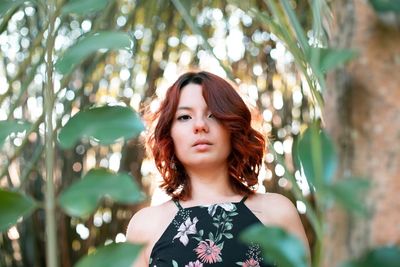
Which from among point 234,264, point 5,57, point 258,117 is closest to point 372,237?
point 234,264

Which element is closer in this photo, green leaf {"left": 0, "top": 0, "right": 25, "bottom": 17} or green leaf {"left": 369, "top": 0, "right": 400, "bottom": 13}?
green leaf {"left": 369, "top": 0, "right": 400, "bottom": 13}

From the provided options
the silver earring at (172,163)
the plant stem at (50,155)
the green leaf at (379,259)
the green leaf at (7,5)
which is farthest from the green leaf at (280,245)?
the silver earring at (172,163)

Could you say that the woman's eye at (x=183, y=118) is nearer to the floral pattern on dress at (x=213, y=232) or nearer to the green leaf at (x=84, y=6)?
the floral pattern on dress at (x=213, y=232)

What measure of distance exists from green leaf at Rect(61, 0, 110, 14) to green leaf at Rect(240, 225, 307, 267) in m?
0.19

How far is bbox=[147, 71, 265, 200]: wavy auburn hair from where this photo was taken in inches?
58.1

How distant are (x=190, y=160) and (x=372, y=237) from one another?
95 centimetres

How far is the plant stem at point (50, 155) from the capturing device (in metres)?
0.52

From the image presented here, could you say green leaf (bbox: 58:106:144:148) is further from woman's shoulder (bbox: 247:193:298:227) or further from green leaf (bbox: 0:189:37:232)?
woman's shoulder (bbox: 247:193:298:227)

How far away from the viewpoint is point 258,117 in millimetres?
1623

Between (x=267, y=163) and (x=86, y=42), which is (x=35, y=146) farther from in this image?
(x=86, y=42)

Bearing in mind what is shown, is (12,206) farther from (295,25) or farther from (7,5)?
(295,25)

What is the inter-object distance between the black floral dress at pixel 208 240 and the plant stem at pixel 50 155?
35.0 inches

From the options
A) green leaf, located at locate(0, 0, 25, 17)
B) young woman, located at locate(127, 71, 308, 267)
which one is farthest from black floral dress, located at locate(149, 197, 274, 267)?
green leaf, located at locate(0, 0, 25, 17)

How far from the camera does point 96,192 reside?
19.1 inches
